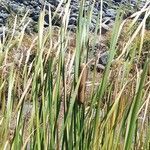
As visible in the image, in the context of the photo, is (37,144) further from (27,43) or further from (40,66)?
(27,43)

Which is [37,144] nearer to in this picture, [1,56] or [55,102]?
[55,102]

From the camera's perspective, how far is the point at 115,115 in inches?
53.5

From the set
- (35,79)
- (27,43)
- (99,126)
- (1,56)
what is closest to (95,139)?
(99,126)

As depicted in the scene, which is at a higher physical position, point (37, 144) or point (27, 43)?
point (37, 144)

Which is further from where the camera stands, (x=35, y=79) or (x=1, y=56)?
(x=1, y=56)

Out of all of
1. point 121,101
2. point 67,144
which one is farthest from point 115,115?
point 67,144

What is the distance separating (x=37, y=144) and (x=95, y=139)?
0.42 ft

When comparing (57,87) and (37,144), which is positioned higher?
(57,87)

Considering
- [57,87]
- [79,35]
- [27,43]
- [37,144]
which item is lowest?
[27,43]

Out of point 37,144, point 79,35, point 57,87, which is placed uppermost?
point 79,35

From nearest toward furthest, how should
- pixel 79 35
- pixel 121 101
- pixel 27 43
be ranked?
pixel 79 35
pixel 121 101
pixel 27 43

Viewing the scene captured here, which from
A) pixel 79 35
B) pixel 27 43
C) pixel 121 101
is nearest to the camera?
pixel 79 35

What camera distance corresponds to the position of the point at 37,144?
4.25ft

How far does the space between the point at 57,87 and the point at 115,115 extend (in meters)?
0.16
